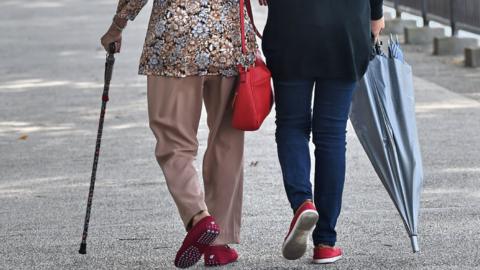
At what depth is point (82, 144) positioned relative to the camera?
436 inches

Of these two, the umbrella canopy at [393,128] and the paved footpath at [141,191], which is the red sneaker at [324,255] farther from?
the umbrella canopy at [393,128]

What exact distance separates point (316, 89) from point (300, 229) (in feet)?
2.11

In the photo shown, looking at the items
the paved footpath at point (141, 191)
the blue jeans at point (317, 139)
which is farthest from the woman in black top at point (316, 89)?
the paved footpath at point (141, 191)

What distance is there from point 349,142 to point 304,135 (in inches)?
190

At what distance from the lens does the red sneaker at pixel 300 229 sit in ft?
19.1

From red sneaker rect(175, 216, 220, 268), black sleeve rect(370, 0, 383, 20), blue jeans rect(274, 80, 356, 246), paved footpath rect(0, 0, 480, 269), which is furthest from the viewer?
paved footpath rect(0, 0, 480, 269)

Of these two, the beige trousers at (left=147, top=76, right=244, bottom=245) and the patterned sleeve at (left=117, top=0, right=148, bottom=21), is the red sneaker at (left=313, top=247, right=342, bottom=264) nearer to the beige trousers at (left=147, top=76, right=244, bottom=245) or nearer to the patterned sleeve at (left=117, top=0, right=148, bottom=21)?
the beige trousers at (left=147, top=76, right=244, bottom=245)

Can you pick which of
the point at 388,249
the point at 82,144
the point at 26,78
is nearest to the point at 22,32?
the point at 26,78

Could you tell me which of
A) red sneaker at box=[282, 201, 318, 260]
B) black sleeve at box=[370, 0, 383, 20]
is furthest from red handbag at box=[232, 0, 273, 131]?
black sleeve at box=[370, 0, 383, 20]

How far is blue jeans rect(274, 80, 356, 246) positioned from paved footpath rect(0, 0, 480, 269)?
0.30 metres

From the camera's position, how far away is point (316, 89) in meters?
6.09

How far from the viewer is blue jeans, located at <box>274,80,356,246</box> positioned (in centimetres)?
604

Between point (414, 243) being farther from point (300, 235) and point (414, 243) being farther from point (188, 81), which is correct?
point (188, 81)

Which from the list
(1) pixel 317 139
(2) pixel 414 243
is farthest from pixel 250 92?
(2) pixel 414 243
